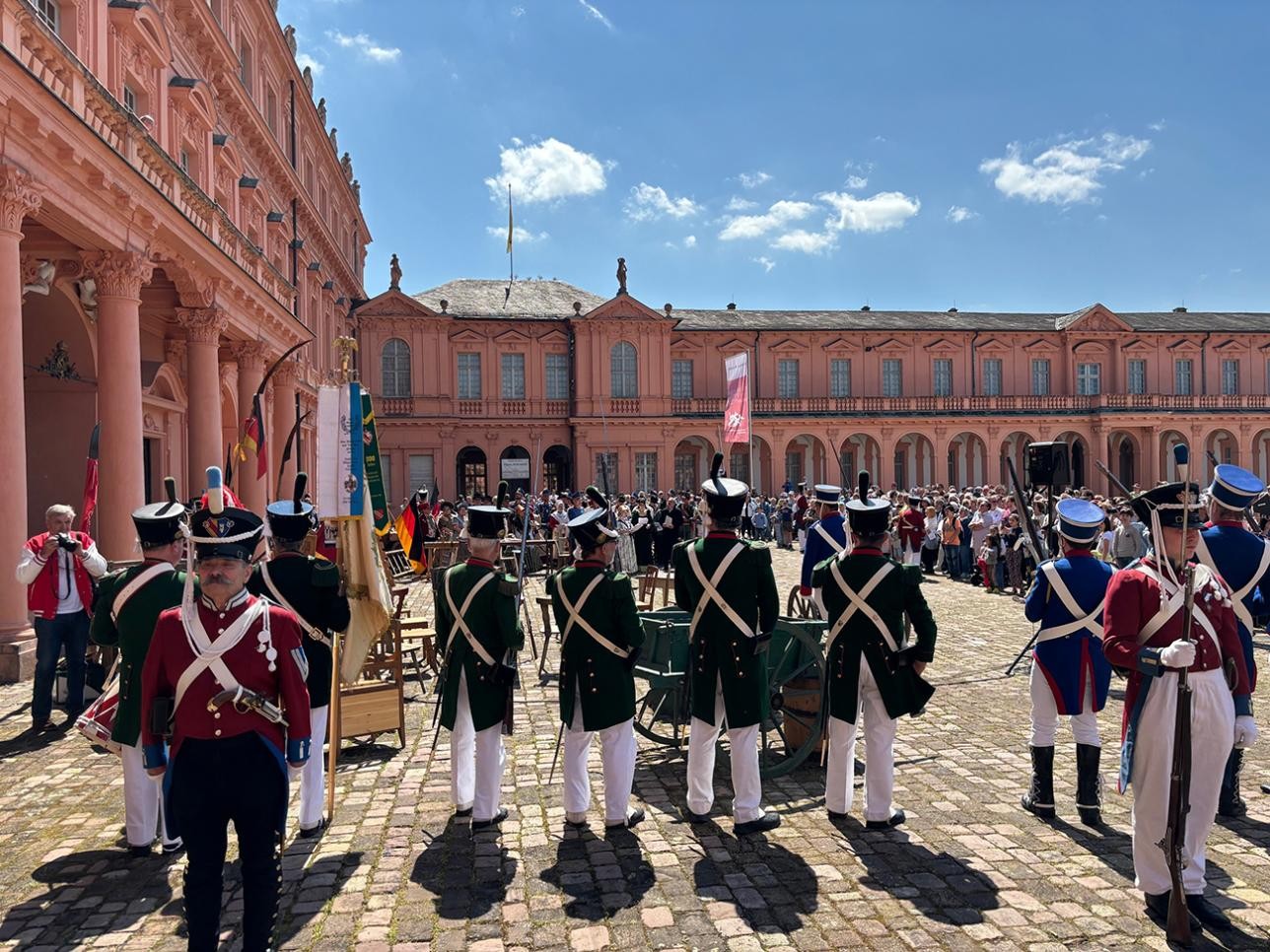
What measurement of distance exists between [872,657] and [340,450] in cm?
361

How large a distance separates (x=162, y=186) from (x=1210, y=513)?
13841mm

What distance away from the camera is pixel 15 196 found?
8.84 m

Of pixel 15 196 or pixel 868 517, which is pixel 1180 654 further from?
pixel 15 196

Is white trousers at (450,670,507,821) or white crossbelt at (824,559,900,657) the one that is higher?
white crossbelt at (824,559,900,657)

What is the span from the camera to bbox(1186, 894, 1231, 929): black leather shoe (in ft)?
12.9

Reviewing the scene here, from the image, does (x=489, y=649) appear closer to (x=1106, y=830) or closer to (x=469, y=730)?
(x=469, y=730)

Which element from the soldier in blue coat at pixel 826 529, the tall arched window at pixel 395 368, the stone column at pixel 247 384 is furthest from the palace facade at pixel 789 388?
the soldier in blue coat at pixel 826 529

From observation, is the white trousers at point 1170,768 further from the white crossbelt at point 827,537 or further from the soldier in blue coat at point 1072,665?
the white crossbelt at point 827,537

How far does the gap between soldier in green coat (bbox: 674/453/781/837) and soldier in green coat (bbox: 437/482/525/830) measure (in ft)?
3.56

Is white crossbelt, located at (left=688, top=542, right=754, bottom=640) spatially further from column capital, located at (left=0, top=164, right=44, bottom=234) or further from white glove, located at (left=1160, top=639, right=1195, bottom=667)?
column capital, located at (left=0, top=164, right=44, bottom=234)

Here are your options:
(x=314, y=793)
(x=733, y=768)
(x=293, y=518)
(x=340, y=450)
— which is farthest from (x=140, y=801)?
(x=733, y=768)

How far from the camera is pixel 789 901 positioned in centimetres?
432

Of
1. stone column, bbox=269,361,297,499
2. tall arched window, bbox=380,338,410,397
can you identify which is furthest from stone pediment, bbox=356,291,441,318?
stone column, bbox=269,361,297,499

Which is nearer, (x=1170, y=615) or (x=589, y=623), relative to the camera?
(x=1170, y=615)
